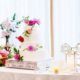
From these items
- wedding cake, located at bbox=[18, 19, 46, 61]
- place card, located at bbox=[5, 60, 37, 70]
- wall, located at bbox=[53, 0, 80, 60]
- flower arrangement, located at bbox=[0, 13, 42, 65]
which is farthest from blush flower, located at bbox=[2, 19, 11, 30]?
wall, located at bbox=[53, 0, 80, 60]

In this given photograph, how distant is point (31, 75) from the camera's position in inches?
57.8

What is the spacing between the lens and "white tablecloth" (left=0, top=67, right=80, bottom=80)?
4.66 feet

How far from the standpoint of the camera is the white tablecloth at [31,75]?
1.42 metres

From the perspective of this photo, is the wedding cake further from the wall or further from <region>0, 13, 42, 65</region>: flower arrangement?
the wall

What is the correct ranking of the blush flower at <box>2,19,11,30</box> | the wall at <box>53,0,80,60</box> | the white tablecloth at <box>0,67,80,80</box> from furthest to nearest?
the wall at <box>53,0,80,60</box> < the blush flower at <box>2,19,11,30</box> < the white tablecloth at <box>0,67,80,80</box>

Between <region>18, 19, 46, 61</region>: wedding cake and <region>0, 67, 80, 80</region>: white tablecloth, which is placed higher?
<region>18, 19, 46, 61</region>: wedding cake

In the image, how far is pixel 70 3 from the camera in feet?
9.83

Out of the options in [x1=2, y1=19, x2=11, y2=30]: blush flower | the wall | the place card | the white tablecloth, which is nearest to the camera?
the white tablecloth

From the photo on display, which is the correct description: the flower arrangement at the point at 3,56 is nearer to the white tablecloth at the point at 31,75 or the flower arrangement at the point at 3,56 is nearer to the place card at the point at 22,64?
the place card at the point at 22,64

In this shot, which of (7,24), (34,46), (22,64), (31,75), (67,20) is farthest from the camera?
(67,20)

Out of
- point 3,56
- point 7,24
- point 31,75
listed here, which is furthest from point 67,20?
point 31,75

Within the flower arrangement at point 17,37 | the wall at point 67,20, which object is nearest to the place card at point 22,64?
the flower arrangement at point 17,37

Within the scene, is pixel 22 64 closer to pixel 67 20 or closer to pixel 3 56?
pixel 3 56

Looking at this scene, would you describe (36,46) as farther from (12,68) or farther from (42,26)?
(42,26)
